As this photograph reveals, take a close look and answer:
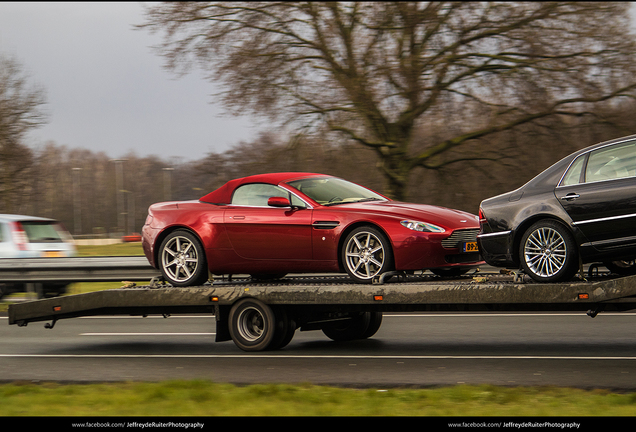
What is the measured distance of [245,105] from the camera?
61.6 ft

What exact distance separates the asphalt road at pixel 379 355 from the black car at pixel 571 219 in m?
1.05

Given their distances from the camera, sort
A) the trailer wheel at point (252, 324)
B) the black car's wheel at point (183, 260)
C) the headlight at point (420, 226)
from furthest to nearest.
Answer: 1. the black car's wheel at point (183, 260)
2. the trailer wheel at point (252, 324)
3. the headlight at point (420, 226)

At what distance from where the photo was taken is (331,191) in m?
9.43

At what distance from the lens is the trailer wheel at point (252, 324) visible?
8984 millimetres

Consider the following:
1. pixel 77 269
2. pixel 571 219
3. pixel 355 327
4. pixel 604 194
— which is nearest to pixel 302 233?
pixel 355 327

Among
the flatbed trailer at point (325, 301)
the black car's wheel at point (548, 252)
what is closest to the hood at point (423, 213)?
the flatbed trailer at point (325, 301)

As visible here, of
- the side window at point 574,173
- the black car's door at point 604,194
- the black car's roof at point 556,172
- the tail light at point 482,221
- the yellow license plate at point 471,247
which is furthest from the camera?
the yellow license plate at point 471,247

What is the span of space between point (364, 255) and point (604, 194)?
2586 mm

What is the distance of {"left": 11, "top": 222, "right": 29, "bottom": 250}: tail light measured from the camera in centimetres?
1616

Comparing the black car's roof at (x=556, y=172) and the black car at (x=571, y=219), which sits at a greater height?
the black car's roof at (x=556, y=172)

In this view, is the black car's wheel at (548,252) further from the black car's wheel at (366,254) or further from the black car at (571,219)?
the black car's wheel at (366,254)

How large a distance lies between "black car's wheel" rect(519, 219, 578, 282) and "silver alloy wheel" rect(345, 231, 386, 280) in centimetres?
154

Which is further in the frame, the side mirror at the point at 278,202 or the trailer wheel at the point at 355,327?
the trailer wheel at the point at 355,327

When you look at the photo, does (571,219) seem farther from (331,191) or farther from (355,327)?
(355,327)
